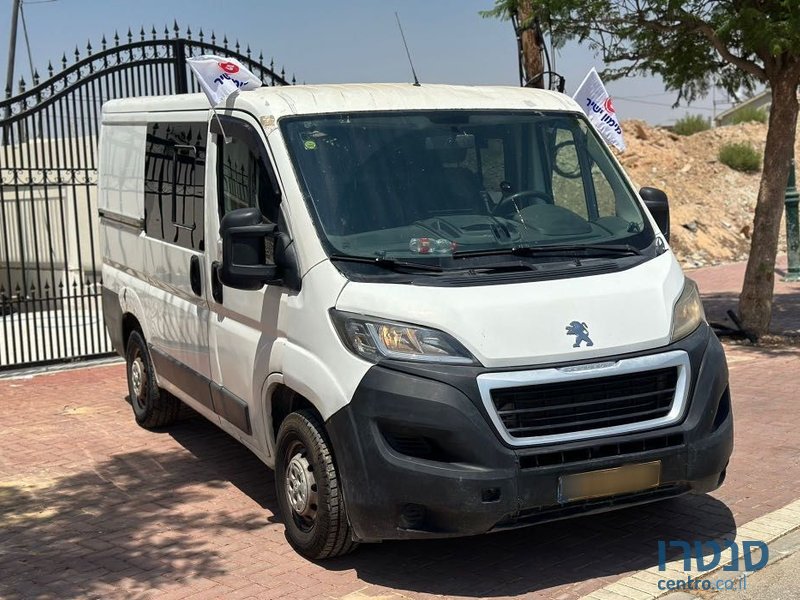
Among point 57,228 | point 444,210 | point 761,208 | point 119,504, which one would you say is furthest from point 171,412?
point 57,228

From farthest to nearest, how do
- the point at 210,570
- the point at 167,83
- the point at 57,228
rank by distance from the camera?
the point at 57,228 < the point at 167,83 < the point at 210,570

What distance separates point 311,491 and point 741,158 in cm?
2245

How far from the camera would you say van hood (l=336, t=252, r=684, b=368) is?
15.7ft

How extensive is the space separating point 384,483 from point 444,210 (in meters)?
1.55

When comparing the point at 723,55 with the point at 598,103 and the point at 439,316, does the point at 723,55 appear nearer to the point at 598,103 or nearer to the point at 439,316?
the point at 598,103

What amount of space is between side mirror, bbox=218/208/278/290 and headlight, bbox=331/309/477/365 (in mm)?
751

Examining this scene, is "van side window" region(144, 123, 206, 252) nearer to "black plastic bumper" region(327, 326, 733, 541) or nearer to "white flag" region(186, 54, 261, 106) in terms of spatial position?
"white flag" region(186, 54, 261, 106)

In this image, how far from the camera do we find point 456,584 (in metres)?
5.06

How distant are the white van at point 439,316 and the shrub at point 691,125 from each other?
27.1m

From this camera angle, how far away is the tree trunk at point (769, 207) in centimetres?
1061

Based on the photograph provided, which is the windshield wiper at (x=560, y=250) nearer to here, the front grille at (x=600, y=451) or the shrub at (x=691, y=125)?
the front grille at (x=600, y=451)

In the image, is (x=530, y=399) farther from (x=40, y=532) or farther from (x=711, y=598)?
(x=40, y=532)

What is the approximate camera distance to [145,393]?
833cm

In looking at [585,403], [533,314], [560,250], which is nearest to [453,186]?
[560,250]
